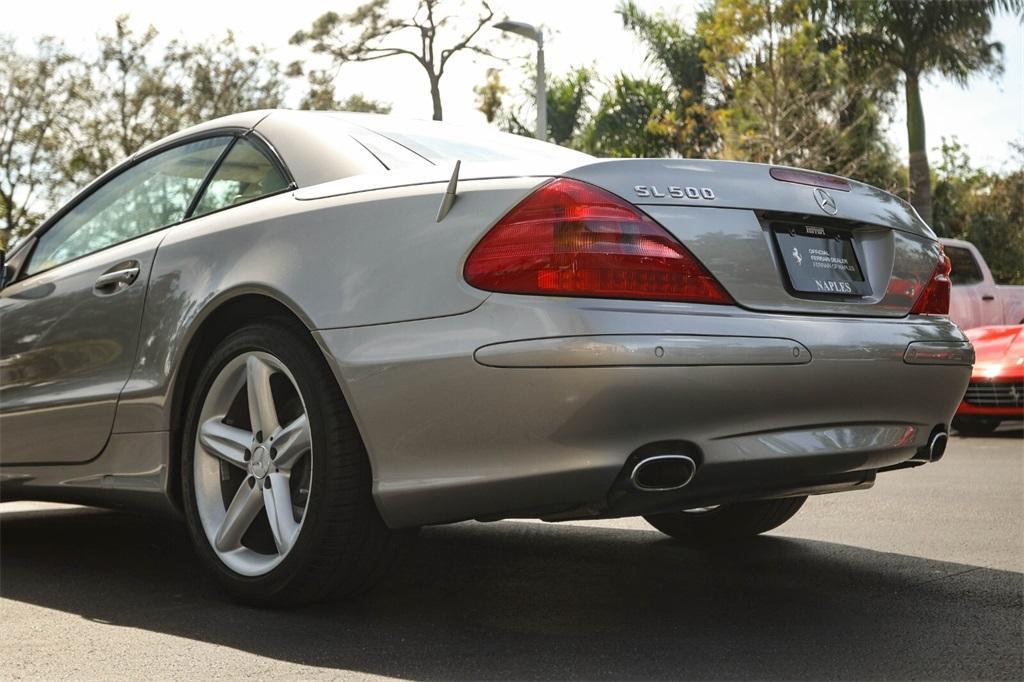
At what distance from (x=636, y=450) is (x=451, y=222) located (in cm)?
74

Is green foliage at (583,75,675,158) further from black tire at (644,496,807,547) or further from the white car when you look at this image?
black tire at (644,496,807,547)

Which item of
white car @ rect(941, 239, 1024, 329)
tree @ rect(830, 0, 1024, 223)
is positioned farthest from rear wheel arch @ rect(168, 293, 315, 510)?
tree @ rect(830, 0, 1024, 223)

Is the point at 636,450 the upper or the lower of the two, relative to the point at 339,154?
lower

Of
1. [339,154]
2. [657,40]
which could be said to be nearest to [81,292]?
[339,154]

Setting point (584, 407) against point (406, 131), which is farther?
point (406, 131)

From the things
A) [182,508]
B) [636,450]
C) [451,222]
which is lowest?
[182,508]

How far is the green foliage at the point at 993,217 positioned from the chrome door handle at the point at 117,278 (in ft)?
105

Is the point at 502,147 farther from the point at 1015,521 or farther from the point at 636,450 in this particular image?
the point at 1015,521

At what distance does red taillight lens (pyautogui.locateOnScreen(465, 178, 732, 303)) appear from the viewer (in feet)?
9.80

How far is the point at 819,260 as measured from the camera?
3367 millimetres

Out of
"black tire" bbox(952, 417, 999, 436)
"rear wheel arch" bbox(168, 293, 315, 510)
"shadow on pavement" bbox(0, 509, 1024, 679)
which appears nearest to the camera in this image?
"shadow on pavement" bbox(0, 509, 1024, 679)

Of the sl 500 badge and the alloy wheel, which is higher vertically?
the sl 500 badge

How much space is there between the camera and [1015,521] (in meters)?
5.23

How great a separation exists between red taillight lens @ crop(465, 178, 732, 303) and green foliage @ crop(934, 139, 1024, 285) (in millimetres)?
32388
